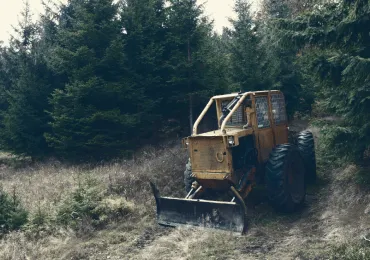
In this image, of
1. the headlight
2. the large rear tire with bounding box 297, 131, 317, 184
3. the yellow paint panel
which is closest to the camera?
the headlight

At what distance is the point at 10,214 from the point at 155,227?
3.28 m

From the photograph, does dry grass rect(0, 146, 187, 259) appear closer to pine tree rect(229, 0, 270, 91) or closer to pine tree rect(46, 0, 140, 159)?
pine tree rect(46, 0, 140, 159)

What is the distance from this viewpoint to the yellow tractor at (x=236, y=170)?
287 inches

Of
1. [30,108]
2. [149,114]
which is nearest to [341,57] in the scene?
[149,114]

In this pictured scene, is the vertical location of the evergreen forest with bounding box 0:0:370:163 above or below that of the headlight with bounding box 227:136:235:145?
above

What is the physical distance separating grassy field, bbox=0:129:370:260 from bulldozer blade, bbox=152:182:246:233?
0.61 feet

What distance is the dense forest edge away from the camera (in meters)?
6.92

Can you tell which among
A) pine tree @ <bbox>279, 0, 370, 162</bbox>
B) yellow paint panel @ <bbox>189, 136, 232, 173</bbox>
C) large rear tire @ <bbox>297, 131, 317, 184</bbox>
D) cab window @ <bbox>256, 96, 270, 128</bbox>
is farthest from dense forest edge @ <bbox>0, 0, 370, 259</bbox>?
yellow paint panel @ <bbox>189, 136, 232, 173</bbox>

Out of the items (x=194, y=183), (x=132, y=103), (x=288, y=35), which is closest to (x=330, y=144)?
(x=288, y=35)

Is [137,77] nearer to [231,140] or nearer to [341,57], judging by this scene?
[231,140]

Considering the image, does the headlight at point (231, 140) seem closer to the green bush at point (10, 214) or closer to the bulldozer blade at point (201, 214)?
the bulldozer blade at point (201, 214)

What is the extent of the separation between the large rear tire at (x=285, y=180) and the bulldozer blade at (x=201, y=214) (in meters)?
1.16

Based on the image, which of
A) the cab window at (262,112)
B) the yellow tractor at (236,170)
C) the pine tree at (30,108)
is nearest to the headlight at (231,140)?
the yellow tractor at (236,170)

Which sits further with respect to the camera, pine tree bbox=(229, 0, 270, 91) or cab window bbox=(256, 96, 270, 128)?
pine tree bbox=(229, 0, 270, 91)
